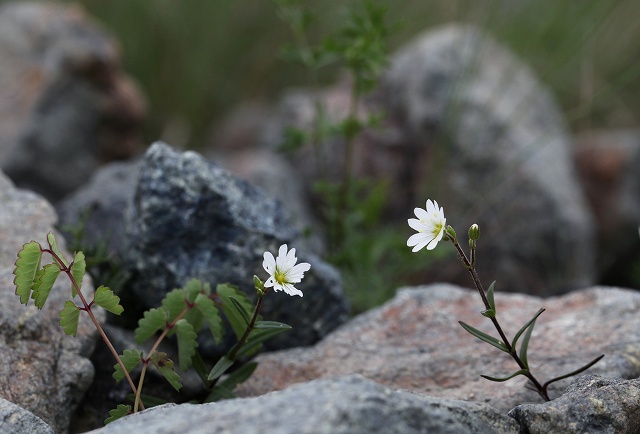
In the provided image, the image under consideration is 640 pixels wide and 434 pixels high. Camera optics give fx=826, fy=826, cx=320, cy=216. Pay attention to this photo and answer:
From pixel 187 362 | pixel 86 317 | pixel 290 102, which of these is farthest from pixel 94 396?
pixel 290 102

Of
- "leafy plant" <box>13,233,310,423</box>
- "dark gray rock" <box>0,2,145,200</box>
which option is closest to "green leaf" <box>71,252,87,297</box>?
"leafy plant" <box>13,233,310,423</box>

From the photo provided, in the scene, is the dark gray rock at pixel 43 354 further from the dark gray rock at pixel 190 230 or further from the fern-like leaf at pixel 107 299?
the fern-like leaf at pixel 107 299

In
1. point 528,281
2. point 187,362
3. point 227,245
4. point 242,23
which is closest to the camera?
point 187,362

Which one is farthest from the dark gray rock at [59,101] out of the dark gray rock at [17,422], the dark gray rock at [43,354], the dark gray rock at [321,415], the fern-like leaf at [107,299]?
the dark gray rock at [321,415]

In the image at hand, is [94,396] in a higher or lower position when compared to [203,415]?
lower

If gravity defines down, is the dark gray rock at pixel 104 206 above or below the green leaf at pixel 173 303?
Result: below

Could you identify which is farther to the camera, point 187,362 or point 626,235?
point 626,235

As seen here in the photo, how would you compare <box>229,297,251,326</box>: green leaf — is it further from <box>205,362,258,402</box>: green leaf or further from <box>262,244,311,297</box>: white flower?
<box>205,362,258,402</box>: green leaf

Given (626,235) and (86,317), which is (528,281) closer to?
(626,235)

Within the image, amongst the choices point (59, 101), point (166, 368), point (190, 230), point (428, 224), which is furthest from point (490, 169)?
point (166, 368)
